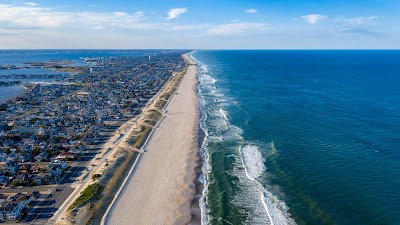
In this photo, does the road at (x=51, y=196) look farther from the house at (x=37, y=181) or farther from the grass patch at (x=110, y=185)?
the grass patch at (x=110, y=185)

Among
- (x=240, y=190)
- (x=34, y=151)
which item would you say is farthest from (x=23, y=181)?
(x=240, y=190)

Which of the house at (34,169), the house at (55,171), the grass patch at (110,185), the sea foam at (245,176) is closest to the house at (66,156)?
the house at (34,169)

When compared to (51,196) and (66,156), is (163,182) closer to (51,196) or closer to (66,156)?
(51,196)

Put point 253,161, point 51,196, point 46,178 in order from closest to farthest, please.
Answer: point 51,196, point 46,178, point 253,161

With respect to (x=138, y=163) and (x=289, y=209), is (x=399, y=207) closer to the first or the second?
(x=289, y=209)

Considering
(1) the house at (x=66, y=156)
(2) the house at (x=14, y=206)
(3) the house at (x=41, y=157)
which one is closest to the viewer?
(2) the house at (x=14, y=206)

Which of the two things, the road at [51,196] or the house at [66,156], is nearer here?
the road at [51,196]

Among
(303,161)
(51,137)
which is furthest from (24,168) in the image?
(303,161)
